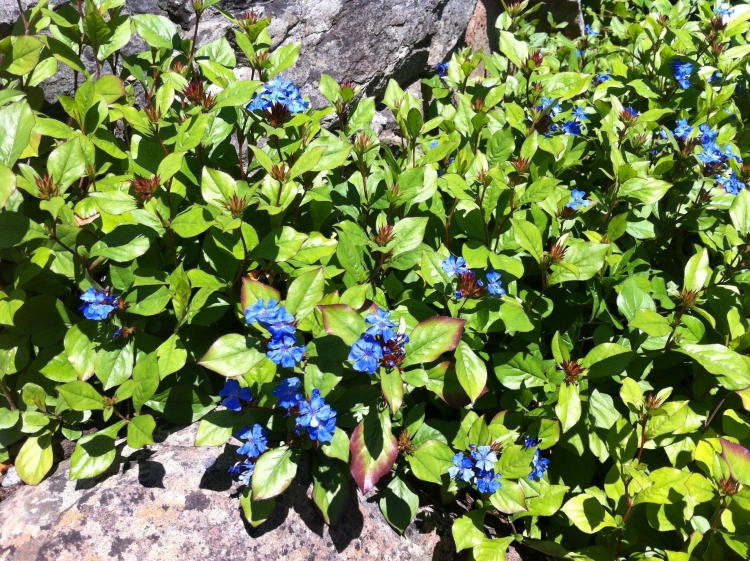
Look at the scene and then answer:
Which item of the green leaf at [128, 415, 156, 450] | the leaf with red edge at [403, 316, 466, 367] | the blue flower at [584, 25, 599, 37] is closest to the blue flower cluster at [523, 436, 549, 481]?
the leaf with red edge at [403, 316, 466, 367]

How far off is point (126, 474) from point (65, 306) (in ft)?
2.50

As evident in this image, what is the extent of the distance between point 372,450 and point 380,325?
1.47ft

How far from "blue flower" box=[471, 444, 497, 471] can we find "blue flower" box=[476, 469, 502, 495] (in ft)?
0.08

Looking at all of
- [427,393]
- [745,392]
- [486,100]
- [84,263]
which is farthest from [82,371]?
[745,392]

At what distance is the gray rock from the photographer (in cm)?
220

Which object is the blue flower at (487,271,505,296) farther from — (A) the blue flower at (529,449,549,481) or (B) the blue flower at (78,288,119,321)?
(B) the blue flower at (78,288,119,321)

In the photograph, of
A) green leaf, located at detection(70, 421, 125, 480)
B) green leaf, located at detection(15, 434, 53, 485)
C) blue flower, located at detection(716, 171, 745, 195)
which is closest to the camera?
green leaf, located at detection(70, 421, 125, 480)

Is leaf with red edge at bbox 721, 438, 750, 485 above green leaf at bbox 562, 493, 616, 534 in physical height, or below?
above

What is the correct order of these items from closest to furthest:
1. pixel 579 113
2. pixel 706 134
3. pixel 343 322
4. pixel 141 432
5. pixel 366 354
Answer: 1. pixel 366 354
2. pixel 343 322
3. pixel 141 432
4. pixel 706 134
5. pixel 579 113

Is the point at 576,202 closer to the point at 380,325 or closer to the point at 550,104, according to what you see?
the point at 550,104

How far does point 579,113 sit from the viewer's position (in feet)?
10.3

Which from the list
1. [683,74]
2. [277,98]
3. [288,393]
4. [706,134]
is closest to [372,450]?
[288,393]

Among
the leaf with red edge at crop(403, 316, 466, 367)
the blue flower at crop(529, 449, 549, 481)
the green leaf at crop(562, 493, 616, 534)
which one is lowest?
the green leaf at crop(562, 493, 616, 534)

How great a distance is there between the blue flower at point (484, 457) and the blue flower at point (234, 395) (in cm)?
82
